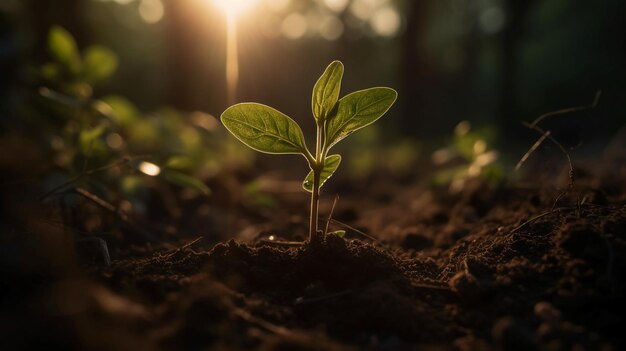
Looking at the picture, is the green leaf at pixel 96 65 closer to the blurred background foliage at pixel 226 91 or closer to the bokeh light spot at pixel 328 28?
the blurred background foliage at pixel 226 91

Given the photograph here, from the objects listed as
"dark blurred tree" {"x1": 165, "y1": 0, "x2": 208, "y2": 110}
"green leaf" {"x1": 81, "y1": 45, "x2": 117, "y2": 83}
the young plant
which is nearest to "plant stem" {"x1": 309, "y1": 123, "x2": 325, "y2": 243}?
the young plant

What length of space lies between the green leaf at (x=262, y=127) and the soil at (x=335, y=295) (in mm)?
342

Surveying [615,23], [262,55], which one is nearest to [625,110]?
[615,23]

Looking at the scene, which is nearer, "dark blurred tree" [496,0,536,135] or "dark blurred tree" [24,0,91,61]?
"dark blurred tree" [24,0,91,61]

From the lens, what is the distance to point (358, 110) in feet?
4.87

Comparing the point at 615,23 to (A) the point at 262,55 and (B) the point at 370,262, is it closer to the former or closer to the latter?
(B) the point at 370,262

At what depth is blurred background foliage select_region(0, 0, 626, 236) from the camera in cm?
289

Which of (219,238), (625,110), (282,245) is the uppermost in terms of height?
(625,110)

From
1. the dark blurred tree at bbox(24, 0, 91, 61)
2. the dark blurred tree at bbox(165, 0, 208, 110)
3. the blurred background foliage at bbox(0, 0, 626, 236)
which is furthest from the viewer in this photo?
the dark blurred tree at bbox(165, 0, 208, 110)

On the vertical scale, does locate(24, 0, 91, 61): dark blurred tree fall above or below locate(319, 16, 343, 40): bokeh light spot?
below

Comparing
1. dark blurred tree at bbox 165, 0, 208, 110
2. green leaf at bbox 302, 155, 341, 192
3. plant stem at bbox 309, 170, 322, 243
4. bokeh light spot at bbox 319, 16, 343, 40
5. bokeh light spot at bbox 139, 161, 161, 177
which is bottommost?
plant stem at bbox 309, 170, 322, 243

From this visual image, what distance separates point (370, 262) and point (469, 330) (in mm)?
349

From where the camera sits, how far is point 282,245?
1800 millimetres

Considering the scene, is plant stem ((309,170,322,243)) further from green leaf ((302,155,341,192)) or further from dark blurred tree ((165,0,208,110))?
dark blurred tree ((165,0,208,110))
